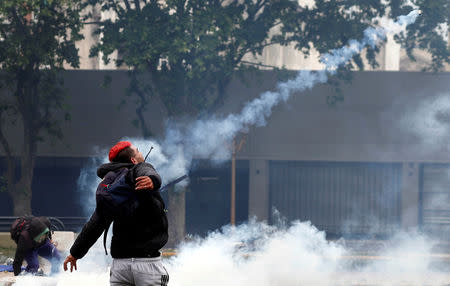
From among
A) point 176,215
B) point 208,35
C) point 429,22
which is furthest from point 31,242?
point 429,22

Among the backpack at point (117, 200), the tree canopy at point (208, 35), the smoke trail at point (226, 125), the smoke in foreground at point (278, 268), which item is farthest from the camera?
the smoke trail at point (226, 125)

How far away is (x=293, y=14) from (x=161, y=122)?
575cm

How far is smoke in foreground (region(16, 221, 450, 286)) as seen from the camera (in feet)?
32.3

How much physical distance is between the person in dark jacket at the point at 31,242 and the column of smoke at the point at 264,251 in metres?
0.41

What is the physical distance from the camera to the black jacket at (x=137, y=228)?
4492mm

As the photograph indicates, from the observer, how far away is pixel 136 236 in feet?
14.9

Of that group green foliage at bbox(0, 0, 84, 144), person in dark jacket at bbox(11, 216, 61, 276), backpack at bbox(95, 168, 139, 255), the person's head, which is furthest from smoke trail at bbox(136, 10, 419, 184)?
backpack at bbox(95, 168, 139, 255)

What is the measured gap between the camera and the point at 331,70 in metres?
21.1

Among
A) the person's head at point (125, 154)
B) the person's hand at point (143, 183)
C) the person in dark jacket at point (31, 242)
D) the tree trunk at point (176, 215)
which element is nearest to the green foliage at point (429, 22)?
the tree trunk at point (176, 215)

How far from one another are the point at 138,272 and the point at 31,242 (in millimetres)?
4034

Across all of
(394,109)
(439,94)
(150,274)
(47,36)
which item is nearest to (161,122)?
(47,36)

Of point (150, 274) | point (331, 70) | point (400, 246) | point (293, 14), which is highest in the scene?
point (293, 14)

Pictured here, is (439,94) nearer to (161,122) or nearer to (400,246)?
(400,246)

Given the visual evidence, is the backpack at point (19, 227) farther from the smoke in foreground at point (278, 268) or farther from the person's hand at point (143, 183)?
the person's hand at point (143, 183)
